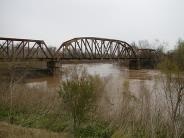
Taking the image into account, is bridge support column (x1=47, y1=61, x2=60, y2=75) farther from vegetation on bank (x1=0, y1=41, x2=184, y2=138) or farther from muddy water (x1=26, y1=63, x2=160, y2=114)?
vegetation on bank (x1=0, y1=41, x2=184, y2=138)

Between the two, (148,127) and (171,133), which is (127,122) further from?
(171,133)

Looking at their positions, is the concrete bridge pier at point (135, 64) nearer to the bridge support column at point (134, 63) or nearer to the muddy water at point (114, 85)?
the bridge support column at point (134, 63)

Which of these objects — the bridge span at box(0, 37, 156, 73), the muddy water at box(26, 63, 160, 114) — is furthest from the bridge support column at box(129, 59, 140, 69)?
the muddy water at box(26, 63, 160, 114)

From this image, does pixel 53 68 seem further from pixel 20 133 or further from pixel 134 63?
pixel 20 133

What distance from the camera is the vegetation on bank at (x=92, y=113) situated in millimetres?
11969

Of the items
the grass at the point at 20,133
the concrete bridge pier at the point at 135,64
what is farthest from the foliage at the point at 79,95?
the concrete bridge pier at the point at 135,64

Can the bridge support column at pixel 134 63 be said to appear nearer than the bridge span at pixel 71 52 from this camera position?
No

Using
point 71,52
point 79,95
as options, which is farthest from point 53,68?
point 79,95

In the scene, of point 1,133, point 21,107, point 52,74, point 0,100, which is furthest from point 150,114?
point 52,74

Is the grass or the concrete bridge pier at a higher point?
the concrete bridge pier

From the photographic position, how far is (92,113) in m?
14.1

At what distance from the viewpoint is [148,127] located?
1229cm

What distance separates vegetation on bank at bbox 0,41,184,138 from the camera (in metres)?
12.0

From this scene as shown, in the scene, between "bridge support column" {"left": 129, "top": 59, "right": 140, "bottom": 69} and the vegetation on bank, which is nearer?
the vegetation on bank
